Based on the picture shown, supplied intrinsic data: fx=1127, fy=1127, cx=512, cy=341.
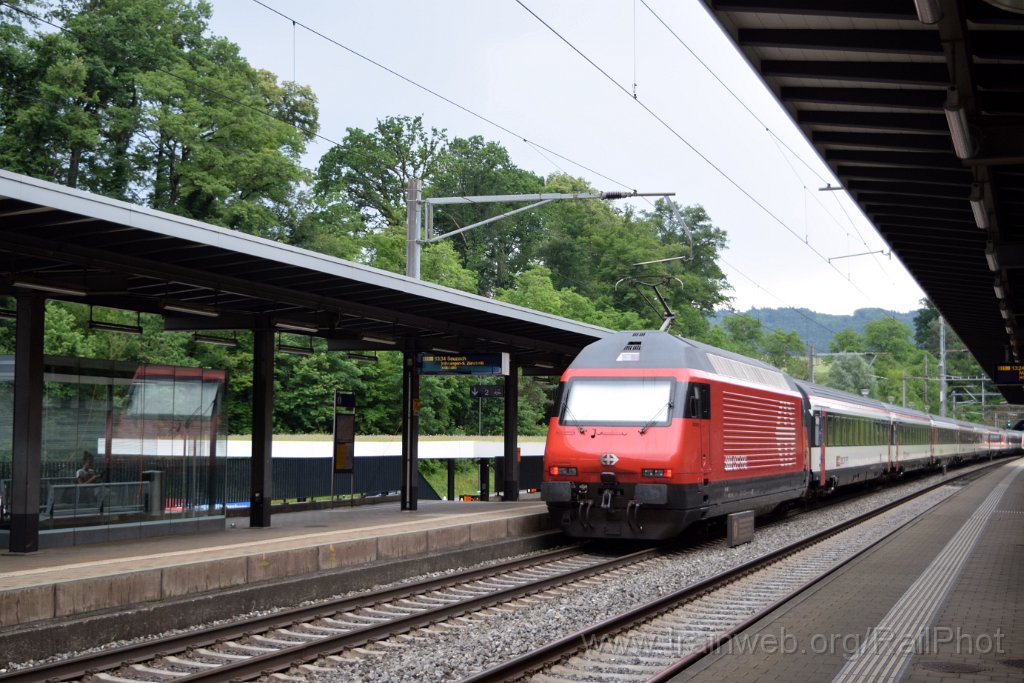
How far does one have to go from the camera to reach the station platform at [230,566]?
32.4 feet

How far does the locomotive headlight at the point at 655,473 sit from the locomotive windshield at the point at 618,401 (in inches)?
28.4

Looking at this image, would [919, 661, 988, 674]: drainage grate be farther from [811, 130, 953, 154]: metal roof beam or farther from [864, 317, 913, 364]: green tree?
[864, 317, 913, 364]: green tree

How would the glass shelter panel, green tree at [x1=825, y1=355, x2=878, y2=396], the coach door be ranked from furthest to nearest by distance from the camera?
green tree at [x1=825, y1=355, x2=878, y2=396]
the coach door
the glass shelter panel

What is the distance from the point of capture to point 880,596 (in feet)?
40.0

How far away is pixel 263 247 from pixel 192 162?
29509mm

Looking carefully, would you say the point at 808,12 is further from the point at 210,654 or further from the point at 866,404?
the point at 866,404

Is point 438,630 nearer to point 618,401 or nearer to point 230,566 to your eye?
point 230,566

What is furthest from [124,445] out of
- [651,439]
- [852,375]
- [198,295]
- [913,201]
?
[852,375]

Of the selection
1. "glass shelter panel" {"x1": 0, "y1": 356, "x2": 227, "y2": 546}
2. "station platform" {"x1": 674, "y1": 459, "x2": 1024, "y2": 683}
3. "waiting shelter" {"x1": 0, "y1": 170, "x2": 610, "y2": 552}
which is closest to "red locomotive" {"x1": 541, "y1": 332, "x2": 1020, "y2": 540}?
"waiting shelter" {"x1": 0, "y1": 170, "x2": 610, "y2": 552}

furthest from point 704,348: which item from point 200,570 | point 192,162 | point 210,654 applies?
point 192,162

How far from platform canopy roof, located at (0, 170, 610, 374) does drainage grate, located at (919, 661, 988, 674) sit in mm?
8148

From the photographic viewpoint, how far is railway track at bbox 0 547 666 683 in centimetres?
872

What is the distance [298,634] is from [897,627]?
18.0 ft

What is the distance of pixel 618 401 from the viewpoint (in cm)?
1677
